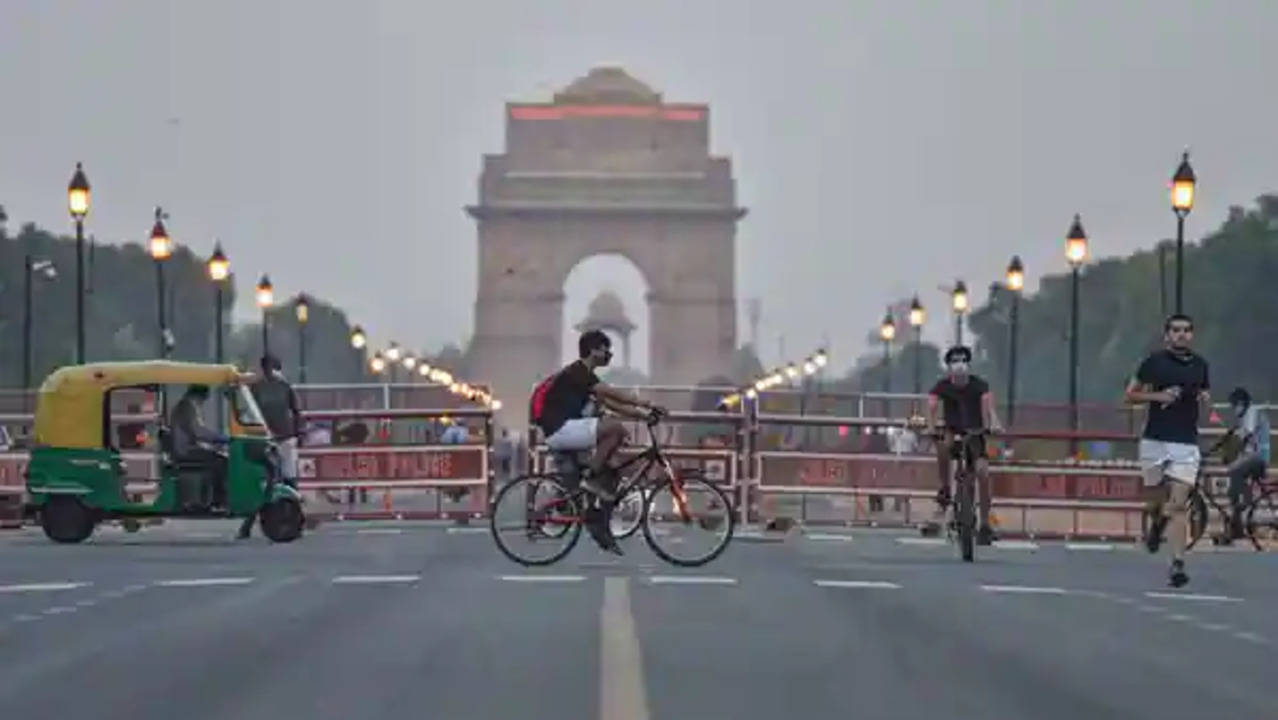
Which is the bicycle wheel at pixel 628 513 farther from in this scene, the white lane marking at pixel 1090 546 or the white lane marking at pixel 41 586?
the white lane marking at pixel 1090 546

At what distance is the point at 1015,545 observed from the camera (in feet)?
95.6

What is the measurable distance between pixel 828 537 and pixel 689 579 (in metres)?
12.4

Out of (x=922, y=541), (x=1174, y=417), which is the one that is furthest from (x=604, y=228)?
(x=1174, y=417)

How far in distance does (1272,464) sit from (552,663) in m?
25.8

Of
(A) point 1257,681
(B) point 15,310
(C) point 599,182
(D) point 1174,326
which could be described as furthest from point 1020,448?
(C) point 599,182

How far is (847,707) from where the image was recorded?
35.8 ft

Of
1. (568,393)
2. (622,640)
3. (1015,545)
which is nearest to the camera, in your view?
(622,640)

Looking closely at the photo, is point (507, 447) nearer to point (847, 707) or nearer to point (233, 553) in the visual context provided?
point (233, 553)

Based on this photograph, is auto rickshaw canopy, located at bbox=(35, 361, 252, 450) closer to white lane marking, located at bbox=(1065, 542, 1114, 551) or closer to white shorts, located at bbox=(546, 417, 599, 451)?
white lane marking, located at bbox=(1065, 542, 1114, 551)

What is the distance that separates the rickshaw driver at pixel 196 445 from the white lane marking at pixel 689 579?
28.3ft

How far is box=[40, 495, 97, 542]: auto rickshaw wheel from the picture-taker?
27047 millimetres

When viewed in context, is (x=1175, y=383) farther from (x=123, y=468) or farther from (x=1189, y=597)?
(x=123, y=468)

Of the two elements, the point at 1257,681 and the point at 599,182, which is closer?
the point at 1257,681

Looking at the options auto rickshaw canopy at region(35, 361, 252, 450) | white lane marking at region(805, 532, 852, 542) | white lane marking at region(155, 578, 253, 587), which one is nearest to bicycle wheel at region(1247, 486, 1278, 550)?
white lane marking at region(805, 532, 852, 542)
